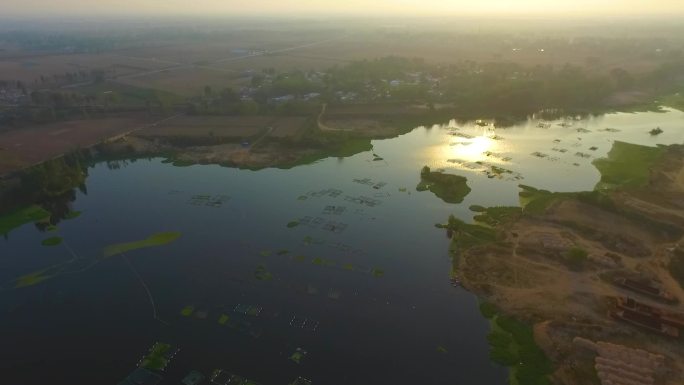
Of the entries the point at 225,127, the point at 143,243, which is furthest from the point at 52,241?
the point at 225,127

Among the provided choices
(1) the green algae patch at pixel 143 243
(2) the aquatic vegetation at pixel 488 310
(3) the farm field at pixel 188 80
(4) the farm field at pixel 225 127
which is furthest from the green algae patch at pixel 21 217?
(3) the farm field at pixel 188 80

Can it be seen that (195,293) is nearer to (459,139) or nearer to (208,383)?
(208,383)

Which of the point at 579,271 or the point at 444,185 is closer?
the point at 579,271

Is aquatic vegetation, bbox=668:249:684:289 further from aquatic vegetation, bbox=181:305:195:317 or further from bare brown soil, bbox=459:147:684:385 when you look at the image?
aquatic vegetation, bbox=181:305:195:317

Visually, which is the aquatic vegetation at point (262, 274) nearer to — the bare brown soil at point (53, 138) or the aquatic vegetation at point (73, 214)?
the aquatic vegetation at point (73, 214)

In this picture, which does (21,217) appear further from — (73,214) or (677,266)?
(677,266)

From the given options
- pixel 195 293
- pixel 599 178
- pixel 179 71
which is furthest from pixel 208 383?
pixel 179 71
